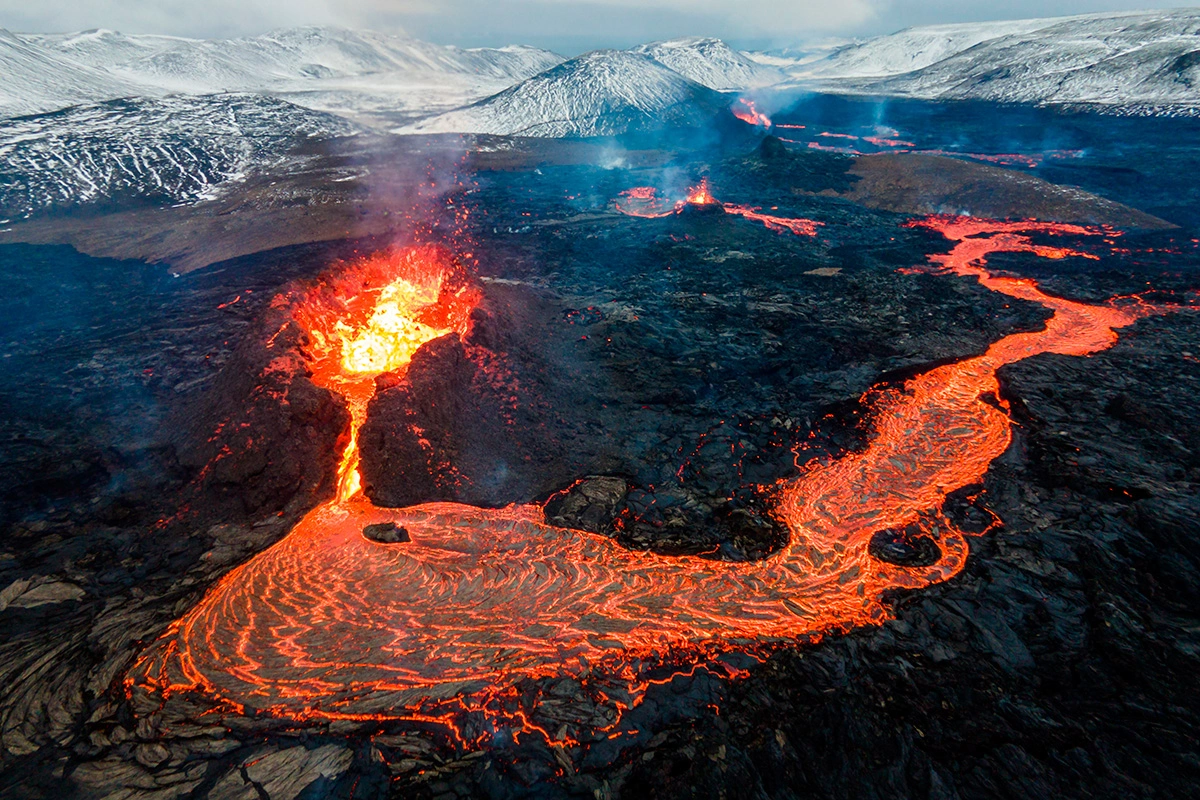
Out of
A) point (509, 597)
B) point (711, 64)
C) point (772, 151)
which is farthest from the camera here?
point (711, 64)

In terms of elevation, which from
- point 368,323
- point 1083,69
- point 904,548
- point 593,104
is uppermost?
point 1083,69

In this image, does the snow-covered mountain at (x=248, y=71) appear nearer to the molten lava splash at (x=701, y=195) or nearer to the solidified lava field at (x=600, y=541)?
the molten lava splash at (x=701, y=195)

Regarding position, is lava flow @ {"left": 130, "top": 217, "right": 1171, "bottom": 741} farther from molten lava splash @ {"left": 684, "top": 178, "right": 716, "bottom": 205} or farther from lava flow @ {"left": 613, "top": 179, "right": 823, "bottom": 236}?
molten lava splash @ {"left": 684, "top": 178, "right": 716, "bottom": 205}

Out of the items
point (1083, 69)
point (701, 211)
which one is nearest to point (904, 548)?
point (701, 211)

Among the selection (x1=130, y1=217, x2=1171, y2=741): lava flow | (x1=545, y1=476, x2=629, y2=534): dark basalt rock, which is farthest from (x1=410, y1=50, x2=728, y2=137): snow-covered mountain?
(x1=130, y1=217, x2=1171, y2=741): lava flow

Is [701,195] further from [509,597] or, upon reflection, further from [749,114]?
[749,114]

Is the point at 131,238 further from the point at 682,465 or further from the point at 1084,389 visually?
the point at 1084,389

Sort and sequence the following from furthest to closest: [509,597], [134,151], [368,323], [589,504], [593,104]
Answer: [593,104], [134,151], [368,323], [589,504], [509,597]

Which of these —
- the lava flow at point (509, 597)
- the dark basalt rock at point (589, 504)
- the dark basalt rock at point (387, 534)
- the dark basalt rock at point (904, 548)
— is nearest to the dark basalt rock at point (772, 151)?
→ the lava flow at point (509, 597)
